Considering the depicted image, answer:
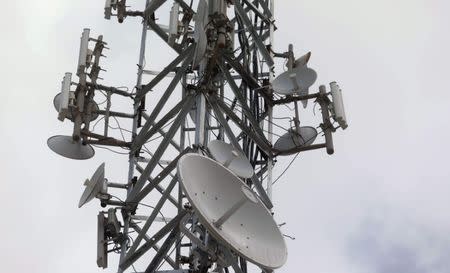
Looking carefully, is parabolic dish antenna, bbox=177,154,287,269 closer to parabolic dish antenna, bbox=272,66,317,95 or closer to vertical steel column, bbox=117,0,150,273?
vertical steel column, bbox=117,0,150,273

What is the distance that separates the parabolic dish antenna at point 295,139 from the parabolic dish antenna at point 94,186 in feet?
12.5

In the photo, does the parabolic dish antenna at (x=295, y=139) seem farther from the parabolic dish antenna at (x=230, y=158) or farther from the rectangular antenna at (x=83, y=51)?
the rectangular antenna at (x=83, y=51)

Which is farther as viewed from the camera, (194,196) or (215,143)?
(215,143)

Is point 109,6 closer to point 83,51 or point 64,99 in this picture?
point 83,51

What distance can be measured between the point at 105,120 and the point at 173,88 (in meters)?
1.71

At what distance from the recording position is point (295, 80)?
16609mm

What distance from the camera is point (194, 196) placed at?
11.7m

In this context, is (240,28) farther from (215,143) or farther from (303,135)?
(215,143)

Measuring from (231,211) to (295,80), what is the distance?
17.7 feet

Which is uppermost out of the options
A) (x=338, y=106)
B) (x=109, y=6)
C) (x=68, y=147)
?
(x=109, y=6)

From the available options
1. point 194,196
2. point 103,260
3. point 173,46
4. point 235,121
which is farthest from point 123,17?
point 194,196

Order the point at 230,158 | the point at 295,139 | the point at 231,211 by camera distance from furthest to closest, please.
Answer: the point at 295,139
the point at 230,158
the point at 231,211

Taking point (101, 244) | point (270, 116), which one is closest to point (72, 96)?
point (101, 244)

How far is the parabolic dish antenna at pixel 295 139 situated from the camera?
16.3 meters
